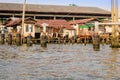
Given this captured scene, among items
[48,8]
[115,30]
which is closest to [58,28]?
[48,8]

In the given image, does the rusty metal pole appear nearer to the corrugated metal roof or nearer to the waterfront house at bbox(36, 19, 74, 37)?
the waterfront house at bbox(36, 19, 74, 37)

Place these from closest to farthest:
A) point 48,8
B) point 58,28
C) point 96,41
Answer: point 96,41, point 58,28, point 48,8

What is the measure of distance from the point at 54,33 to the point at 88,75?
42.5m

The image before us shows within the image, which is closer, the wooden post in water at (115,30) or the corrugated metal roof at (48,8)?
the wooden post in water at (115,30)

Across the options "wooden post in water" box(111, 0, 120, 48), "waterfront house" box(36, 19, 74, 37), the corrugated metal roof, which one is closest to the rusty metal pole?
"wooden post in water" box(111, 0, 120, 48)

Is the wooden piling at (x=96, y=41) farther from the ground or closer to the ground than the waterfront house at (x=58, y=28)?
closer to the ground

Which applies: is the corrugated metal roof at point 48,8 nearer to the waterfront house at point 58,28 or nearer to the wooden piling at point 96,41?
the waterfront house at point 58,28

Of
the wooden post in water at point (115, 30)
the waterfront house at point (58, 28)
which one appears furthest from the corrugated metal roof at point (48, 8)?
the wooden post in water at point (115, 30)

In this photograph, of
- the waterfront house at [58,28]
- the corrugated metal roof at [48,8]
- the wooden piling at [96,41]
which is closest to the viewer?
the wooden piling at [96,41]

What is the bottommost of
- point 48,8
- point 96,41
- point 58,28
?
point 96,41

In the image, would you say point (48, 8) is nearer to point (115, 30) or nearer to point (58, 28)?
point (58, 28)

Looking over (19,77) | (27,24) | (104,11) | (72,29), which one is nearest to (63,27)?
(72,29)

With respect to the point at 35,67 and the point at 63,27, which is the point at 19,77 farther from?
the point at 63,27

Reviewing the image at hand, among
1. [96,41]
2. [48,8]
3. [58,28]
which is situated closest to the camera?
[96,41]
